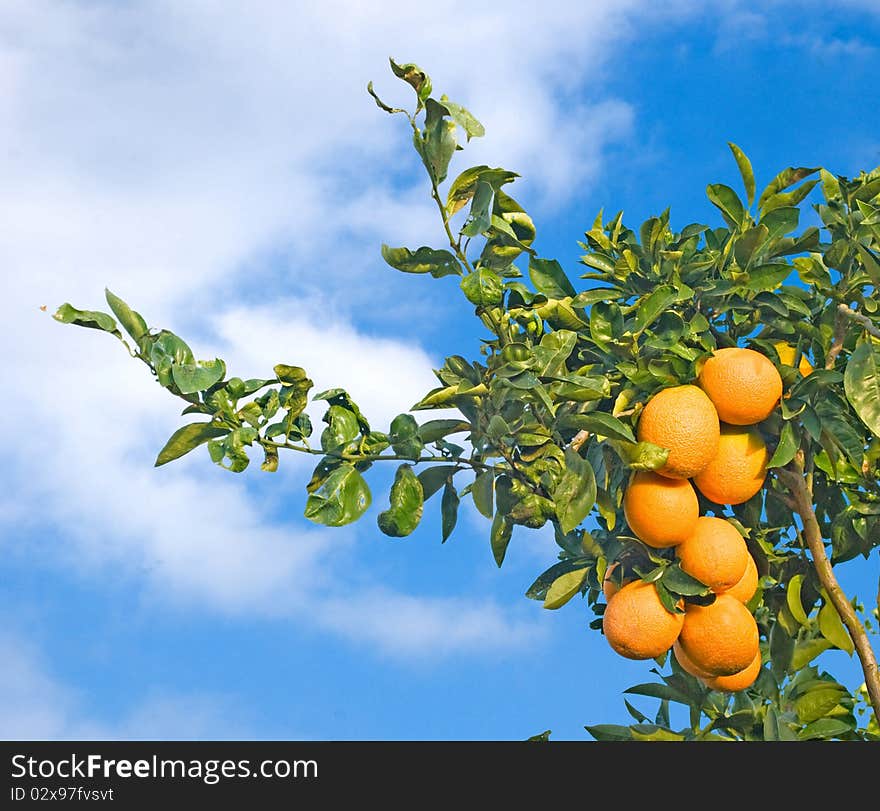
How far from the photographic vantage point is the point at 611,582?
97.6 inches

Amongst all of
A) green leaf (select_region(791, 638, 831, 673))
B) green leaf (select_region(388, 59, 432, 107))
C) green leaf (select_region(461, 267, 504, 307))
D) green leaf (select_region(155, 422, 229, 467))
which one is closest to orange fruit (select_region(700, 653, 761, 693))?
green leaf (select_region(791, 638, 831, 673))

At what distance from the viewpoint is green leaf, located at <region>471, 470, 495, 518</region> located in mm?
2414

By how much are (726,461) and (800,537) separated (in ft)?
1.82

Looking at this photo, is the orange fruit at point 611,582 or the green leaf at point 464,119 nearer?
the green leaf at point 464,119

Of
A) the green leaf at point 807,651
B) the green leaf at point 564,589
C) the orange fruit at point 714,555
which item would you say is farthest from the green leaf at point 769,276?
the green leaf at point 807,651

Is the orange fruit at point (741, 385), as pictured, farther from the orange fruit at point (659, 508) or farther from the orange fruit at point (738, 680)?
the orange fruit at point (738, 680)

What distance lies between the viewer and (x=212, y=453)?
2016 mm

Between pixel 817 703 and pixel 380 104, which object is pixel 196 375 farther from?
pixel 817 703

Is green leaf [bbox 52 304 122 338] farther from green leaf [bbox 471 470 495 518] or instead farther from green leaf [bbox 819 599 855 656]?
green leaf [bbox 819 599 855 656]

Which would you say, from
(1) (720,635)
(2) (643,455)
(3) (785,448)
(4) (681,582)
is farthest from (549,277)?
(1) (720,635)

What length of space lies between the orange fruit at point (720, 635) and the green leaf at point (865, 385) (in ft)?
1.68

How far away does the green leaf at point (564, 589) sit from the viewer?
245cm
